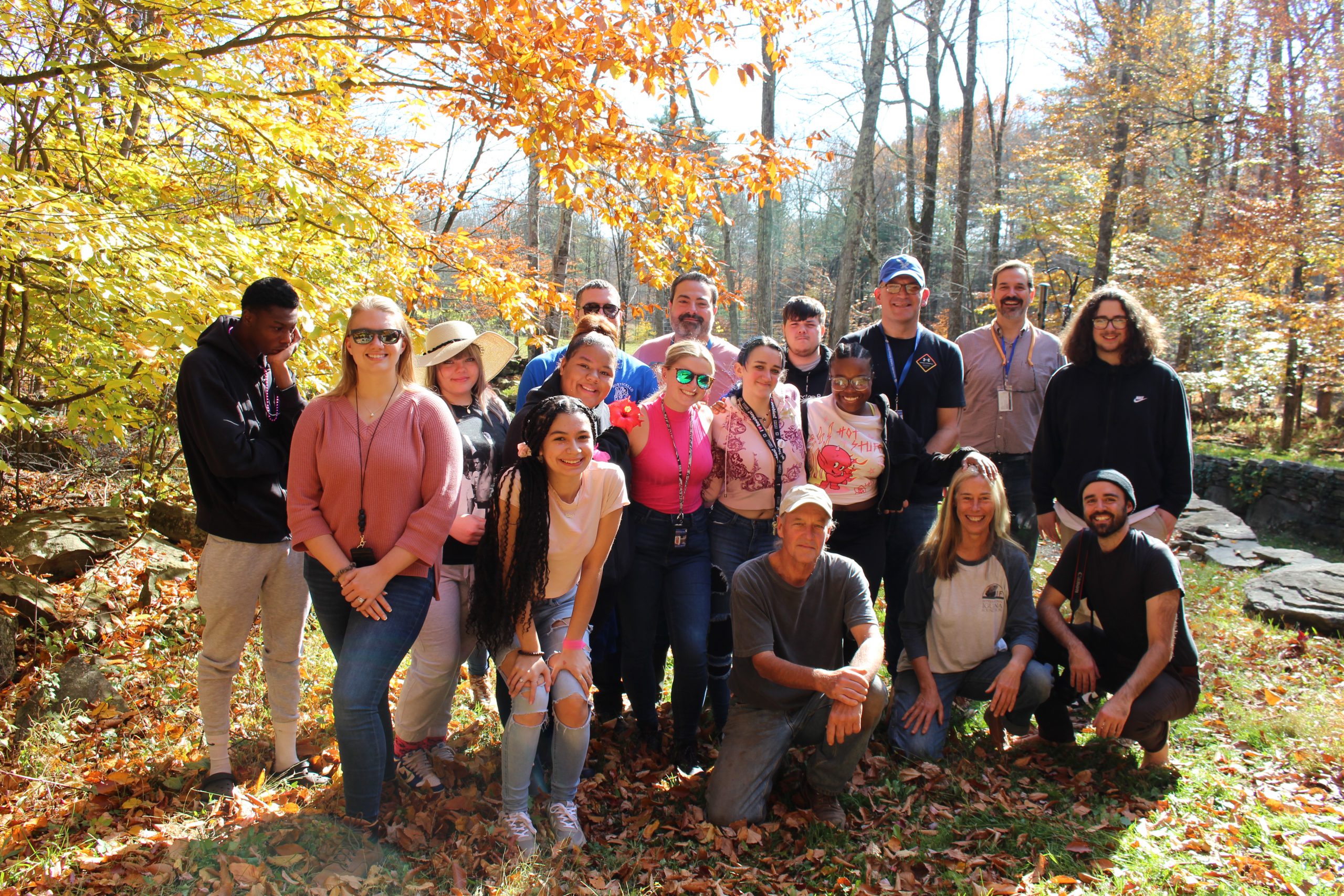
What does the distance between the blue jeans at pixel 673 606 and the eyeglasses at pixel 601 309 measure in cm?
126

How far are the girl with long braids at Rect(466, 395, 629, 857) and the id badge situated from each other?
457 mm

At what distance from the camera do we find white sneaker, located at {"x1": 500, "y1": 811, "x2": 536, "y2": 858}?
3.11 m

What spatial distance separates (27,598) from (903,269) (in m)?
5.81

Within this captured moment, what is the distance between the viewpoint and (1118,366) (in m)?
4.34

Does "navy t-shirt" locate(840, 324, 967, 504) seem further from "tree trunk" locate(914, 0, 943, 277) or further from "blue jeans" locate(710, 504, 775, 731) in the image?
"tree trunk" locate(914, 0, 943, 277)

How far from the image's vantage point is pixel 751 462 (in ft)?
12.7

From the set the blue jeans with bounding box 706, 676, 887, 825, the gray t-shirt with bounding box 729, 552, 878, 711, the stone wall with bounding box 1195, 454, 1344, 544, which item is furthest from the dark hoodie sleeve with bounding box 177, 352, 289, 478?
the stone wall with bounding box 1195, 454, 1344, 544

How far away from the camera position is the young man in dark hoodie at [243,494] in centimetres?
317

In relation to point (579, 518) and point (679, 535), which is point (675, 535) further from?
point (579, 518)

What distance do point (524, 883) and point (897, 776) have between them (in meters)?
1.96

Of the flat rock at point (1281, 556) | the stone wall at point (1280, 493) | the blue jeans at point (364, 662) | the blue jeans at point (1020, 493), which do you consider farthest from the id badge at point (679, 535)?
the stone wall at point (1280, 493)

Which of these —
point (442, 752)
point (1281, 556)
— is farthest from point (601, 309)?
point (1281, 556)

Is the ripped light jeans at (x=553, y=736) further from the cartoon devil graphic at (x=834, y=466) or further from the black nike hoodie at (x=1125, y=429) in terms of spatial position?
the black nike hoodie at (x=1125, y=429)

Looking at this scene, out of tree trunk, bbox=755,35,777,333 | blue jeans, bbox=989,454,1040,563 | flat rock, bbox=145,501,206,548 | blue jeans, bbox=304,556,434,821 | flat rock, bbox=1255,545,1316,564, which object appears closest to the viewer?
blue jeans, bbox=304,556,434,821
